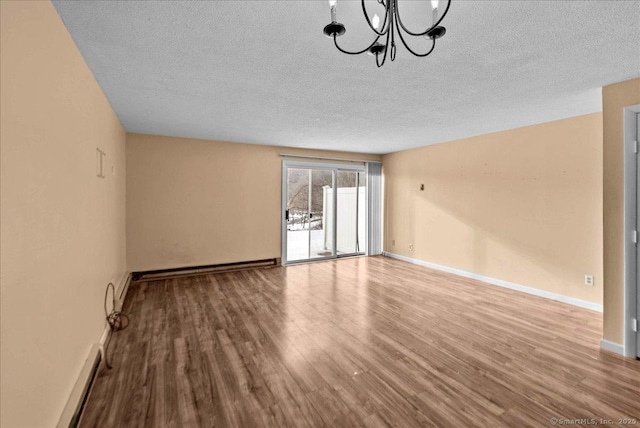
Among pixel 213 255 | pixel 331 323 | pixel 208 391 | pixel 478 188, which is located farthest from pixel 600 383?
pixel 213 255

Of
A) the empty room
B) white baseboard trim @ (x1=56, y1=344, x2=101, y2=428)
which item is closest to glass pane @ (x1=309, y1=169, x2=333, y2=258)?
the empty room

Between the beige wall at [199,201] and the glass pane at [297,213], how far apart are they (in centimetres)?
26

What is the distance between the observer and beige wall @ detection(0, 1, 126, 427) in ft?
3.70

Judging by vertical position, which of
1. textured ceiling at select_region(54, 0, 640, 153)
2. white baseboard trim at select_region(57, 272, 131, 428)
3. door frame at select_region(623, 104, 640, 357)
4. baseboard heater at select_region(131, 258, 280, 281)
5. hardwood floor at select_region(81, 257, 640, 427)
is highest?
textured ceiling at select_region(54, 0, 640, 153)

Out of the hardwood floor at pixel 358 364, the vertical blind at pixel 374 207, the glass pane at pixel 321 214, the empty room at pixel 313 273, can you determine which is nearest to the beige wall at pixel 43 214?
the empty room at pixel 313 273

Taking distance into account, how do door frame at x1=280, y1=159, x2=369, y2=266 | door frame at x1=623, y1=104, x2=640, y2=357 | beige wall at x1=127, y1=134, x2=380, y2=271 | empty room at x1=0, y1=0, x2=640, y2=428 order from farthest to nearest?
door frame at x1=280, y1=159, x2=369, y2=266 < beige wall at x1=127, y1=134, x2=380, y2=271 < door frame at x1=623, y1=104, x2=640, y2=357 < empty room at x1=0, y1=0, x2=640, y2=428

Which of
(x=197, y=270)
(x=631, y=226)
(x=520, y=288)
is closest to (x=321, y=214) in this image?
(x=197, y=270)

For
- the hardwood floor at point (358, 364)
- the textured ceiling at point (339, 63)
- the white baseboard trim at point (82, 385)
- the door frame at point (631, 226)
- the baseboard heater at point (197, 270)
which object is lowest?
the hardwood floor at point (358, 364)

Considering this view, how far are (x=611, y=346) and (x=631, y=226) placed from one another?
3.59 ft

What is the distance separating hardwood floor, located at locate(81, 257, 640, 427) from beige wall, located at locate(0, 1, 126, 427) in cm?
55

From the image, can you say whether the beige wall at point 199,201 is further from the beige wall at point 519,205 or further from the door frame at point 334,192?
the beige wall at point 519,205

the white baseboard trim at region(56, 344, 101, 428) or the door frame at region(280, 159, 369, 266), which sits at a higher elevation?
the door frame at region(280, 159, 369, 266)

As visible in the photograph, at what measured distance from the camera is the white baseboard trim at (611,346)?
256 cm

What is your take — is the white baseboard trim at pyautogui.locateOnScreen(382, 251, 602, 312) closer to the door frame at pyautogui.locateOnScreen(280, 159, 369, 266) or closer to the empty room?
the empty room
